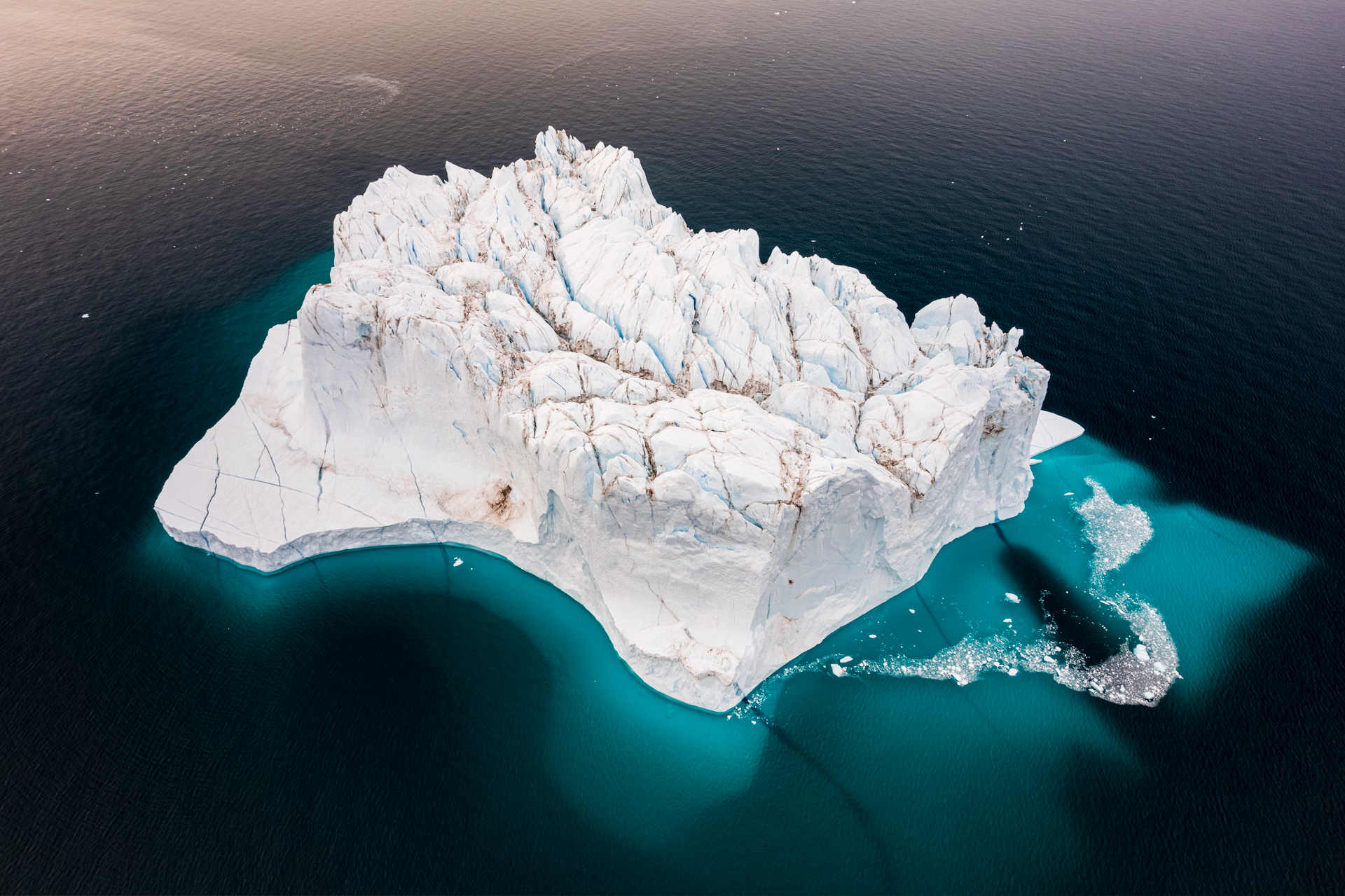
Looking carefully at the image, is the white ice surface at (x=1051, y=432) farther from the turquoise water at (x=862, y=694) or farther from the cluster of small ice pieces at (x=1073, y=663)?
the cluster of small ice pieces at (x=1073, y=663)

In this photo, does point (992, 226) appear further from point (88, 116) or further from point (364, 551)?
point (88, 116)

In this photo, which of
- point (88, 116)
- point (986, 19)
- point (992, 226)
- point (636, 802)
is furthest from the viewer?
point (986, 19)

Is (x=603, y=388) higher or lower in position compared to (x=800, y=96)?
lower

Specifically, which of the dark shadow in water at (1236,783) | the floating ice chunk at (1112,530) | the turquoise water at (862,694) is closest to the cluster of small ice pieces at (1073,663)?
the turquoise water at (862,694)

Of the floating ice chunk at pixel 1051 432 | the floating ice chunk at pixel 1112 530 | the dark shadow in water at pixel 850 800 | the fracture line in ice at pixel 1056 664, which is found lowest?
the dark shadow in water at pixel 850 800

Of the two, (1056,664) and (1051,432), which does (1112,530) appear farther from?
(1056,664)

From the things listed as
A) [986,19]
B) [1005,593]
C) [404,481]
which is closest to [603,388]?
[404,481]

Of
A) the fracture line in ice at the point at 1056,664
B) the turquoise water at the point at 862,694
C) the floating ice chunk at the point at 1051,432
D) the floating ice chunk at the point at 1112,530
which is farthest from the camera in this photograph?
the floating ice chunk at the point at 1051,432

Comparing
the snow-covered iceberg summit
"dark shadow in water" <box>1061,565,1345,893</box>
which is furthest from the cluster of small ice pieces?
the snow-covered iceberg summit
